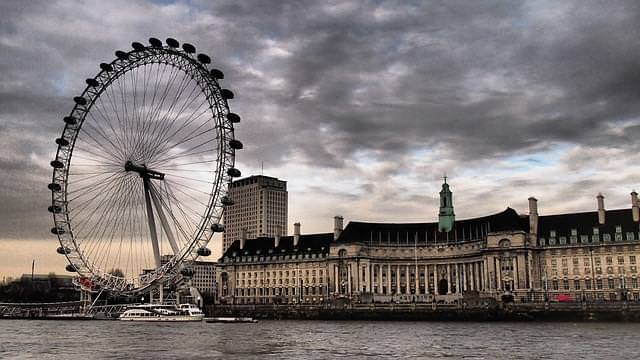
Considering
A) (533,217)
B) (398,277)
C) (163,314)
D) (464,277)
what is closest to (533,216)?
(533,217)

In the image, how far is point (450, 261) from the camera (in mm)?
161250

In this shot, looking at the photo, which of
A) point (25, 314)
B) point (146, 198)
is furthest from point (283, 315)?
point (25, 314)

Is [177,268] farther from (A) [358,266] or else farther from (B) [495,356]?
(A) [358,266]

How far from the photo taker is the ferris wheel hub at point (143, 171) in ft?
279

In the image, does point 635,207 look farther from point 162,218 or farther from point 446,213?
point 162,218

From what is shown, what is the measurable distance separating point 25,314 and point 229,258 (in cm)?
4955

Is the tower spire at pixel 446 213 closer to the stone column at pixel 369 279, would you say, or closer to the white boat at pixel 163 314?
the stone column at pixel 369 279

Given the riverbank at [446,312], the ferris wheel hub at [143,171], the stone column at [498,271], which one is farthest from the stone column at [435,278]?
the ferris wheel hub at [143,171]

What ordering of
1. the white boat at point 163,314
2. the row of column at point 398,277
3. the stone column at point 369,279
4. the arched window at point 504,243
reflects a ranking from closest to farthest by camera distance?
the white boat at point 163,314, the arched window at point 504,243, the row of column at point 398,277, the stone column at point 369,279

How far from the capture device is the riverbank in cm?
10838

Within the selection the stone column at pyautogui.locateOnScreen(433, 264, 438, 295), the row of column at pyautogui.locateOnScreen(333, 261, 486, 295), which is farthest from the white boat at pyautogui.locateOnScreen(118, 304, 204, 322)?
the stone column at pyautogui.locateOnScreen(433, 264, 438, 295)

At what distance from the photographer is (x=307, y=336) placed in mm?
80625

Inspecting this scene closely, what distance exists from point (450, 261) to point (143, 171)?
90.3m

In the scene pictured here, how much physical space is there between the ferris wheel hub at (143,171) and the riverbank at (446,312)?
2143 inches
